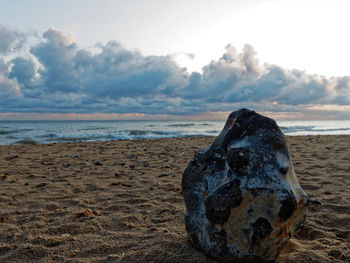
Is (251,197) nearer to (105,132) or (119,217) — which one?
(119,217)

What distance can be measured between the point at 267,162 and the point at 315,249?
3.72 ft

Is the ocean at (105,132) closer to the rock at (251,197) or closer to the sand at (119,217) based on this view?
the sand at (119,217)

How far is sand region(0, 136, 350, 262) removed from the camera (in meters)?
2.33

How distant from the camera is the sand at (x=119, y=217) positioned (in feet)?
7.66

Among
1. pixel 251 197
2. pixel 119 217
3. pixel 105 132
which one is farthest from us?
pixel 105 132

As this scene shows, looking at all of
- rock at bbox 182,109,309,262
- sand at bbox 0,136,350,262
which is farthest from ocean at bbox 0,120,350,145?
rock at bbox 182,109,309,262

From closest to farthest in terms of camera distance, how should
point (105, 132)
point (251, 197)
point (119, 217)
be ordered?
1. point (251, 197)
2. point (119, 217)
3. point (105, 132)

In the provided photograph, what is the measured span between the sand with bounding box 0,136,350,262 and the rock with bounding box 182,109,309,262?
301mm

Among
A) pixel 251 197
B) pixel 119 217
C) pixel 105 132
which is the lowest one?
pixel 119 217

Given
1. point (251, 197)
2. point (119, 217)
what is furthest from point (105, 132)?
point (251, 197)

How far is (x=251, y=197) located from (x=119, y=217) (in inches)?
78.5

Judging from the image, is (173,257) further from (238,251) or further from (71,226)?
(71,226)

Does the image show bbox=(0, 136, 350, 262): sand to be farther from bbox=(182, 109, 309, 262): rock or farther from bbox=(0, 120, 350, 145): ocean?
bbox=(0, 120, 350, 145): ocean

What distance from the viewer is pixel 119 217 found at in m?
3.24
